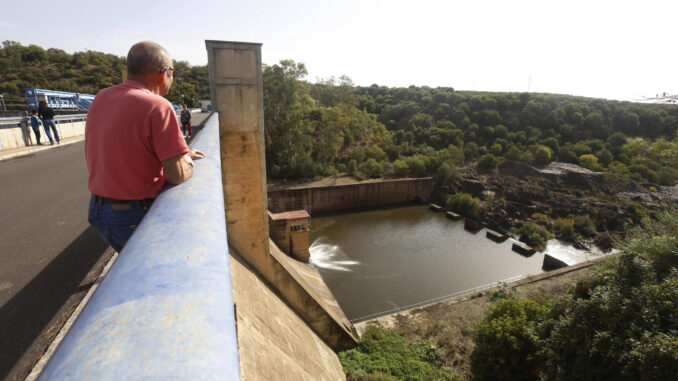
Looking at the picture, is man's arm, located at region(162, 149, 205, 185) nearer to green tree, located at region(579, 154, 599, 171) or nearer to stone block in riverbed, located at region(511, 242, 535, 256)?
stone block in riverbed, located at region(511, 242, 535, 256)

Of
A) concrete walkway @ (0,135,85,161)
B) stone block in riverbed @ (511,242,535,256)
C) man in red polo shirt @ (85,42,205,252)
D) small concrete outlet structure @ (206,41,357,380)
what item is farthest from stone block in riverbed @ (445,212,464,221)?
man in red polo shirt @ (85,42,205,252)

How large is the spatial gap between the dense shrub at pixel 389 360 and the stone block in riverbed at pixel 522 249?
12333 mm

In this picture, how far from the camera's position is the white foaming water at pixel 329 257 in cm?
1652

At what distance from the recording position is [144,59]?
74.2 inches

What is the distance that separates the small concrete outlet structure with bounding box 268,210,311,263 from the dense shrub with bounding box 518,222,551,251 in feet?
48.9

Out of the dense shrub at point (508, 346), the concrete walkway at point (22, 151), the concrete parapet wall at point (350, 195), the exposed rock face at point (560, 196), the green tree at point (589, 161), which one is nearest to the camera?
the dense shrub at point (508, 346)

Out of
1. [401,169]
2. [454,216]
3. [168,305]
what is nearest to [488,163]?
[401,169]

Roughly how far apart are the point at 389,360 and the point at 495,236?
14.7 m

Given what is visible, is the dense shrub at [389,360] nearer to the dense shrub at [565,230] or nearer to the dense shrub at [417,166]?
Answer: the dense shrub at [565,230]

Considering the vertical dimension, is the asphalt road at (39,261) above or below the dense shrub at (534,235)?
above

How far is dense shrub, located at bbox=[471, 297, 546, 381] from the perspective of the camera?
Answer: 800 cm

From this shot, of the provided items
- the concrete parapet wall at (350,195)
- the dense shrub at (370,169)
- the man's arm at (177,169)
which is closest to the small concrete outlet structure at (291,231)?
the concrete parapet wall at (350,195)

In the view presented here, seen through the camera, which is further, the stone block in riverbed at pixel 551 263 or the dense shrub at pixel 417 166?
the dense shrub at pixel 417 166

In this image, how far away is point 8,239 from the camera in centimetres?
382
